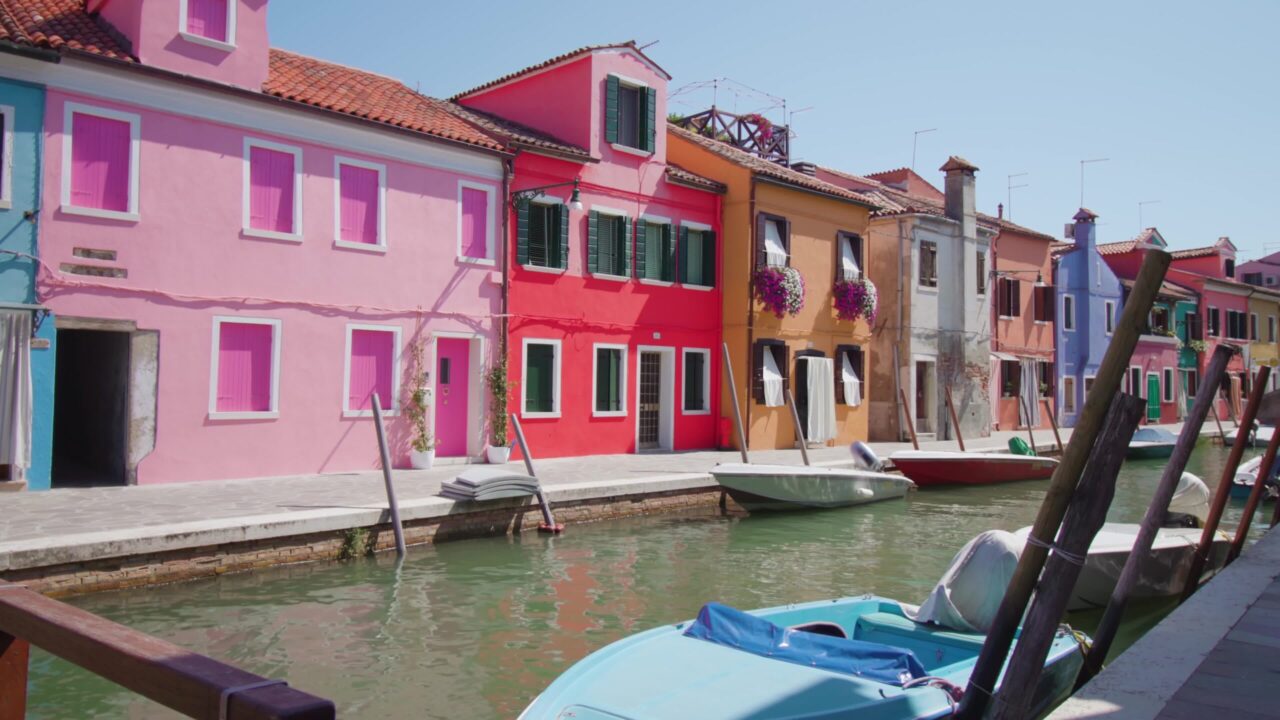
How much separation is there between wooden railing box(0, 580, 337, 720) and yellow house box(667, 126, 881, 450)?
19.4 metres

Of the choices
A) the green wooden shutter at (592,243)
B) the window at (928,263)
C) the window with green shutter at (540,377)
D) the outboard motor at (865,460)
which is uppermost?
the window at (928,263)

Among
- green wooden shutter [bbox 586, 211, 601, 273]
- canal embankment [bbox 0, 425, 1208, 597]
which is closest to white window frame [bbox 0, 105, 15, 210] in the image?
canal embankment [bbox 0, 425, 1208, 597]

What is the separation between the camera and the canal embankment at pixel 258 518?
885 cm

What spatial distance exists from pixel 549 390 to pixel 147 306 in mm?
7484

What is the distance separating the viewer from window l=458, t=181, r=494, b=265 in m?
17.0

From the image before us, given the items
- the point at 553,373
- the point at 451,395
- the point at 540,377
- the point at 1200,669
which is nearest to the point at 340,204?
the point at 451,395

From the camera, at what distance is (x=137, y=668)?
2.00 metres

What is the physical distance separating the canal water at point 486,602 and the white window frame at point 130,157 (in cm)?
592

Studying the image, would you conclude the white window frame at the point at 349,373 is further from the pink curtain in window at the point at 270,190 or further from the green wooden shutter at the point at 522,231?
the green wooden shutter at the point at 522,231

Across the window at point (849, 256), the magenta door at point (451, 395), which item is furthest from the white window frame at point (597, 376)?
the window at point (849, 256)

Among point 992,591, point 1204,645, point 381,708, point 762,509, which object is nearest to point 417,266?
point 762,509

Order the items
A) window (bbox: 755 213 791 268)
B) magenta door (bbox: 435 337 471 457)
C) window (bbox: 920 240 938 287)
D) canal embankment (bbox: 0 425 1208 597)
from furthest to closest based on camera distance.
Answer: window (bbox: 920 240 938 287)
window (bbox: 755 213 791 268)
magenta door (bbox: 435 337 471 457)
canal embankment (bbox: 0 425 1208 597)

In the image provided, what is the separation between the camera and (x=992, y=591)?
657cm

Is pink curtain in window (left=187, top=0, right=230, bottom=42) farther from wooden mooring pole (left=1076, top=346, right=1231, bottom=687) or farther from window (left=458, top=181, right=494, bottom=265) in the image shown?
wooden mooring pole (left=1076, top=346, right=1231, bottom=687)
